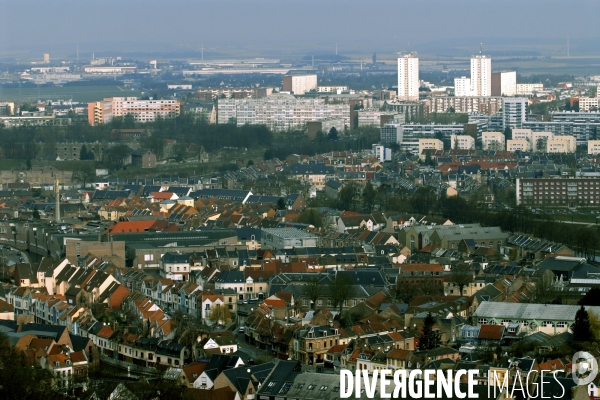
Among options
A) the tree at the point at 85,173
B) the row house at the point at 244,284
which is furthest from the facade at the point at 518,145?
the row house at the point at 244,284

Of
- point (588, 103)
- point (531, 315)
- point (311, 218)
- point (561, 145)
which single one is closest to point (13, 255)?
point (311, 218)

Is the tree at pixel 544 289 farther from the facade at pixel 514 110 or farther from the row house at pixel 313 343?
the facade at pixel 514 110

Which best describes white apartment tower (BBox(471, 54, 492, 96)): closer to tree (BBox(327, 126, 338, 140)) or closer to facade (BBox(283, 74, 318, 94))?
facade (BBox(283, 74, 318, 94))

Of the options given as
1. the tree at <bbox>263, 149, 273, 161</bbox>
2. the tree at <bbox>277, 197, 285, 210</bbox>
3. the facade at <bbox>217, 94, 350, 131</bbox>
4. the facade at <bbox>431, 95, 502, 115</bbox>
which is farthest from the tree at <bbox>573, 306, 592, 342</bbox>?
the facade at <bbox>431, 95, 502, 115</bbox>

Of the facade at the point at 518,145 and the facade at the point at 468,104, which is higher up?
the facade at the point at 468,104

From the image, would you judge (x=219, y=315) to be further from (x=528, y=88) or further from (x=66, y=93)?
(x=66, y=93)

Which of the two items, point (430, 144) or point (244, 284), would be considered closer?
point (244, 284)

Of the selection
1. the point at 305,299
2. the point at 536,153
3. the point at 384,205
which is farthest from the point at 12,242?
the point at 536,153

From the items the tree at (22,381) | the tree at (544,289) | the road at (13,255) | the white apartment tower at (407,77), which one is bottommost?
the road at (13,255)
